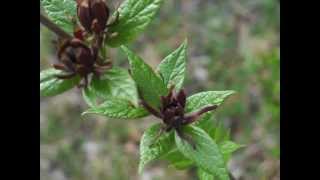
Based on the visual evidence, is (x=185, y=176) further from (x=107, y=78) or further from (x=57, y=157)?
(x=107, y=78)

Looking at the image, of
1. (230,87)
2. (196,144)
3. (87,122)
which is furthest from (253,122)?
(196,144)

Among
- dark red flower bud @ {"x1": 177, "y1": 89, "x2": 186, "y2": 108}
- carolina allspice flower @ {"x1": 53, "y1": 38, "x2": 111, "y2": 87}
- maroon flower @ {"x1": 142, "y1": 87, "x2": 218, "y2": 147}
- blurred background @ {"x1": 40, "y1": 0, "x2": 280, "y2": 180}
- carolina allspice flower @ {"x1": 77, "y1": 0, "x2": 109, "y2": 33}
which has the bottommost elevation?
blurred background @ {"x1": 40, "y1": 0, "x2": 280, "y2": 180}

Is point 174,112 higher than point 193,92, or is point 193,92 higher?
point 174,112

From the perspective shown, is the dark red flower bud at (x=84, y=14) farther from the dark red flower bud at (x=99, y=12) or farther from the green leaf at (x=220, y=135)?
the green leaf at (x=220, y=135)

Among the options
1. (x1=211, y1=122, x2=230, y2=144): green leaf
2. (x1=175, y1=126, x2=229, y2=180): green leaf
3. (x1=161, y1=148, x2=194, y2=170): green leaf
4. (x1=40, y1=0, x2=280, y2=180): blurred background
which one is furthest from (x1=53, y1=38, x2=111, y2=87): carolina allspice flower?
(x1=40, y1=0, x2=280, y2=180): blurred background

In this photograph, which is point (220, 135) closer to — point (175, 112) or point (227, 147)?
point (227, 147)

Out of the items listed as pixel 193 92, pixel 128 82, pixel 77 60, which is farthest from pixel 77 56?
pixel 193 92

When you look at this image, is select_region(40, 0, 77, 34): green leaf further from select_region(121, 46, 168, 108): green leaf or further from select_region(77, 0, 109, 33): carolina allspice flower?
select_region(121, 46, 168, 108): green leaf
